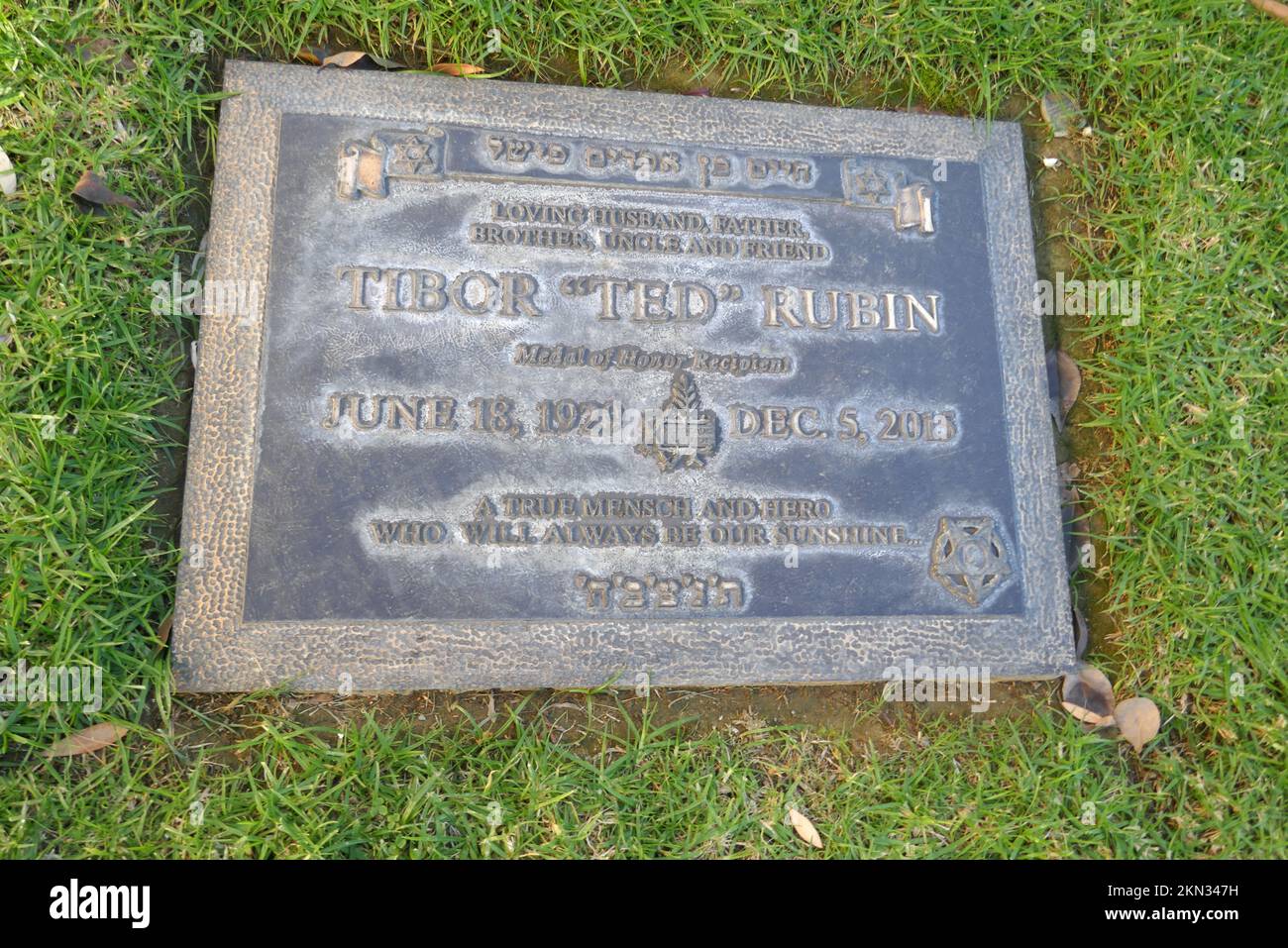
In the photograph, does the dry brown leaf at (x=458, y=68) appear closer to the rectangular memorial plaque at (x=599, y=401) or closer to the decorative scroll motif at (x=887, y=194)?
the rectangular memorial plaque at (x=599, y=401)

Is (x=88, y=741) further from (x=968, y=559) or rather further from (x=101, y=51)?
(x=968, y=559)

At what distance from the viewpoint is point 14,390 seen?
195 cm

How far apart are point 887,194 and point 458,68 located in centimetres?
130

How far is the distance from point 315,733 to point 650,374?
1.25 metres

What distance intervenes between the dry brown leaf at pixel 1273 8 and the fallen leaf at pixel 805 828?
114 inches

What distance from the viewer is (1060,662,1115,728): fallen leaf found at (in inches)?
87.1

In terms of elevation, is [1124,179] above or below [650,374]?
above

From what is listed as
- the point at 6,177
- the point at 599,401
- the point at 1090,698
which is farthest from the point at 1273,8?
the point at 6,177

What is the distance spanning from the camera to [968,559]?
7.11ft

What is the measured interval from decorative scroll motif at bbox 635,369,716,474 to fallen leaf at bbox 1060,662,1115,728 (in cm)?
121

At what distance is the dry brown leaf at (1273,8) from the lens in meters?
2.55

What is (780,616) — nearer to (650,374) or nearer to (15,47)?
(650,374)
